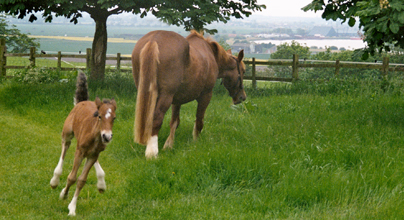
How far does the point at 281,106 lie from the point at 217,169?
5.92 metres

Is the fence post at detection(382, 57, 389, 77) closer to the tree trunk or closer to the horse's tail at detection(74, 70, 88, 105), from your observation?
the tree trunk

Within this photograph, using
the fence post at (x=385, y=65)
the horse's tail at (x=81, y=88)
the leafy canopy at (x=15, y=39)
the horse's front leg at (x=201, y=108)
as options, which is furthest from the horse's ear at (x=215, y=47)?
the leafy canopy at (x=15, y=39)

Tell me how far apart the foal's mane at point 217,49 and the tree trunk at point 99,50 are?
26.4 ft

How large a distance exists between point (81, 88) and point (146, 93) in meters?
1.02

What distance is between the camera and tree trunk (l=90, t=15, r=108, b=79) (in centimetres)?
1619

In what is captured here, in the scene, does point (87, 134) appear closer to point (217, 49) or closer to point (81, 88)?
point (81, 88)

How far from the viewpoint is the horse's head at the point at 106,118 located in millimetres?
4656

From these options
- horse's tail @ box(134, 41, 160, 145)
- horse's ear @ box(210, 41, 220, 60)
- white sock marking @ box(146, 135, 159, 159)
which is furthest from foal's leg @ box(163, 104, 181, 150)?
horse's ear @ box(210, 41, 220, 60)

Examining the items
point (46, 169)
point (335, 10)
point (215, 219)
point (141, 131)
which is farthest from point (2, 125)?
point (335, 10)

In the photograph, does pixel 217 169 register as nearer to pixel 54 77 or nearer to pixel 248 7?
pixel 248 7

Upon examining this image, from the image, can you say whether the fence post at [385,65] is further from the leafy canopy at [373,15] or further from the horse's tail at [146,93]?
the horse's tail at [146,93]

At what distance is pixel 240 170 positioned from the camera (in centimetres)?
614

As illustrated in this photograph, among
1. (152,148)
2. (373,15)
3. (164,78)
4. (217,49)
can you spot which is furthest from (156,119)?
(373,15)

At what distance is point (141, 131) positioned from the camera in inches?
270
